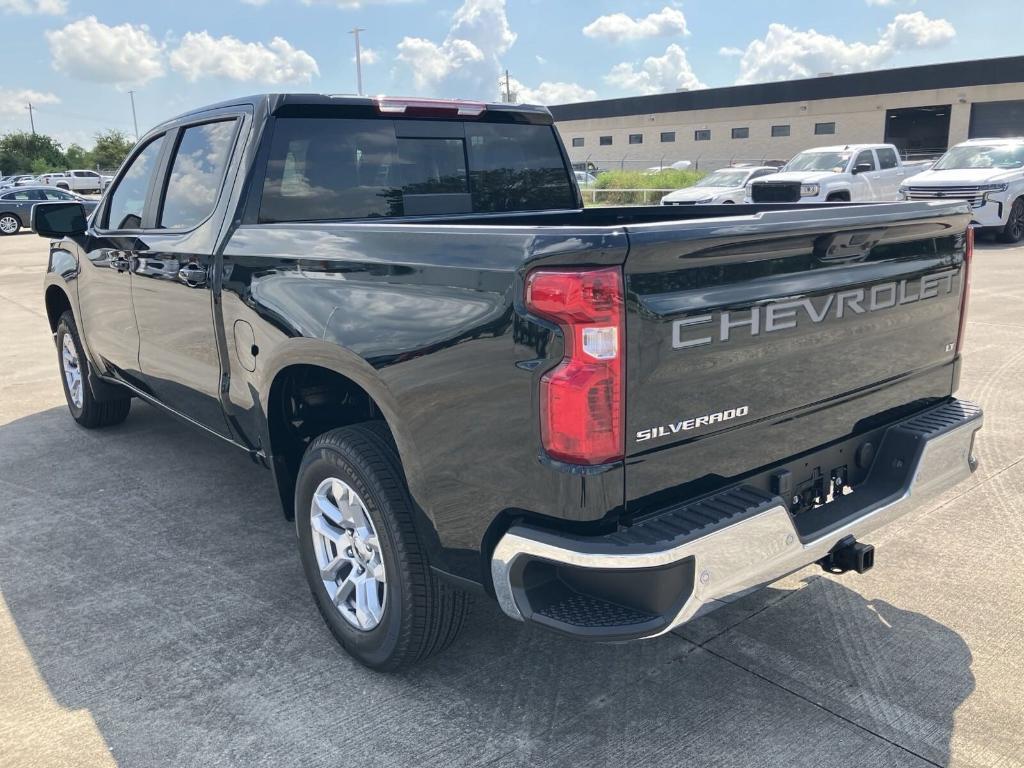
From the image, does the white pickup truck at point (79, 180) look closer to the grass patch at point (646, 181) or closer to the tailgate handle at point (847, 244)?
the grass patch at point (646, 181)

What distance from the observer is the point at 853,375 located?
2891 millimetres

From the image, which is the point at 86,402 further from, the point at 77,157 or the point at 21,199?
the point at 77,157

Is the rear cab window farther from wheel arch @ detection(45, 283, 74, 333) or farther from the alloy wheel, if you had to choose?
wheel arch @ detection(45, 283, 74, 333)

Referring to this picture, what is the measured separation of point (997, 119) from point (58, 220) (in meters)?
49.0

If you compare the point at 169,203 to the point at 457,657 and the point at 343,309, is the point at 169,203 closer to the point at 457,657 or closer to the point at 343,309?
the point at 343,309

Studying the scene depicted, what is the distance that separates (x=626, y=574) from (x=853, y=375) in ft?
3.82

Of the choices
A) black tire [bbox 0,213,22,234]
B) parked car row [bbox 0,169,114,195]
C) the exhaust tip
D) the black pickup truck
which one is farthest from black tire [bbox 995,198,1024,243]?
parked car row [bbox 0,169,114,195]

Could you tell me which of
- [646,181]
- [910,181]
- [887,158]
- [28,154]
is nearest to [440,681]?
[910,181]

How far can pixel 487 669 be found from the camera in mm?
3113

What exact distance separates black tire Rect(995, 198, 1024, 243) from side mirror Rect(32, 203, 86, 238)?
16288mm

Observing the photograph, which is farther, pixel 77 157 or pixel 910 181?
pixel 77 157

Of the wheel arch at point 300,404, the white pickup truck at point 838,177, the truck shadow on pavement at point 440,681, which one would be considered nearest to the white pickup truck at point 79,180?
the white pickup truck at point 838,177

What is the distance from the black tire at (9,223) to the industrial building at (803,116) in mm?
38569

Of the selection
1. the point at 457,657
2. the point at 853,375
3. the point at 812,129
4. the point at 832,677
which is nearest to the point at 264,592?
the point at 457,657
